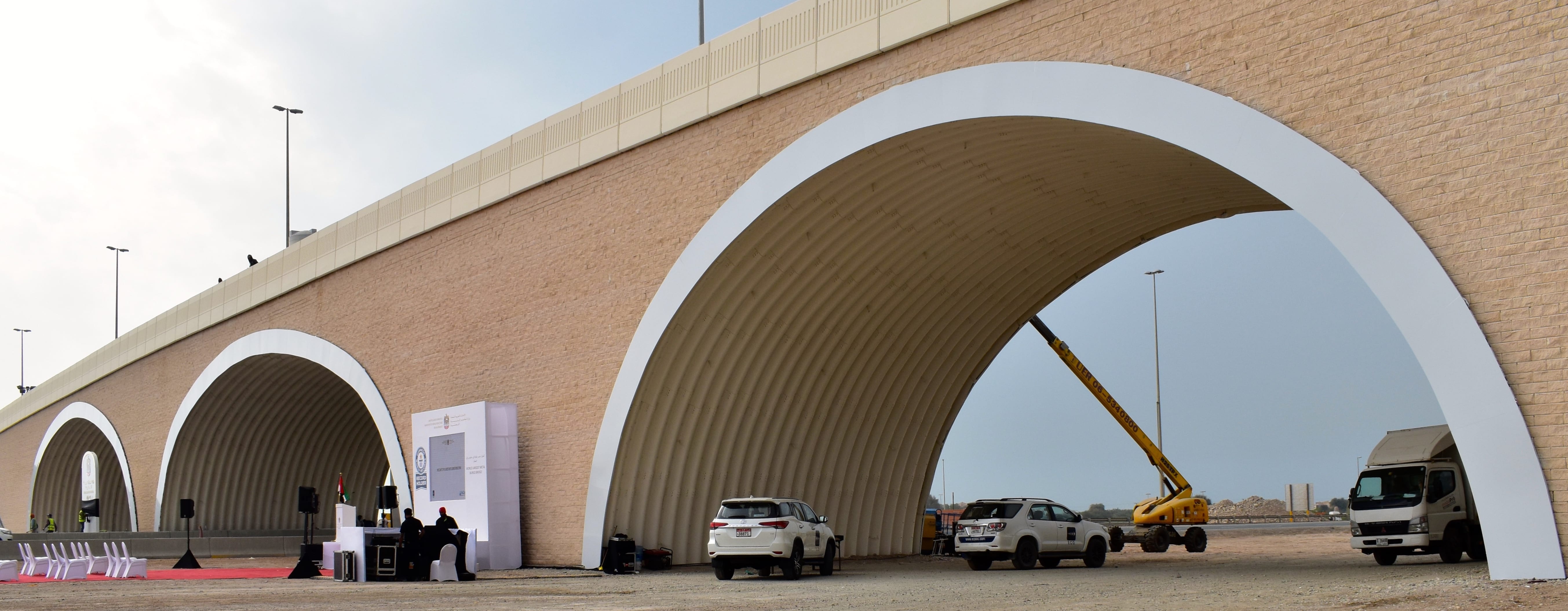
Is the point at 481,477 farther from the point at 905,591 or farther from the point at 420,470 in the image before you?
the point at 905,591

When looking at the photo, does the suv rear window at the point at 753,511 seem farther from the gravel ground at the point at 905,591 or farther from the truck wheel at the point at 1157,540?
the truck wheel at the point at 1157,540

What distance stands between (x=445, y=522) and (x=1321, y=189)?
42.1 feet

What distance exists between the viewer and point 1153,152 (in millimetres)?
14586

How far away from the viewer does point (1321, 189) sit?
11.2 meters

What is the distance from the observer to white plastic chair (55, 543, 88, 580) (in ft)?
→ 67.2

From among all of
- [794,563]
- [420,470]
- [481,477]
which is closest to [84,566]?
[420,470]

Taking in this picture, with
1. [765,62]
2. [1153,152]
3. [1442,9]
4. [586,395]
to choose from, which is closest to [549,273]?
[586,395]

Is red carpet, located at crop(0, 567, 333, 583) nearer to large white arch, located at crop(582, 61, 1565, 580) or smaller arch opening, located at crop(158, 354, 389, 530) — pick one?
smaller arch opening, located at crop(158, 354, 389, 530)

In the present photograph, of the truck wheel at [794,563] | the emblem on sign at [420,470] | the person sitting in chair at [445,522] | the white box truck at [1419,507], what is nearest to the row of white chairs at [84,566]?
the emblem on sign at [420,470]

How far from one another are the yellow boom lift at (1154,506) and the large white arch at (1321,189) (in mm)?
12498

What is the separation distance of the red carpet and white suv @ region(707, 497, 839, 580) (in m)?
7.94

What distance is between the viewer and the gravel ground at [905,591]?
10836 mm

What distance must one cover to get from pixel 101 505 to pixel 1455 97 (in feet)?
175

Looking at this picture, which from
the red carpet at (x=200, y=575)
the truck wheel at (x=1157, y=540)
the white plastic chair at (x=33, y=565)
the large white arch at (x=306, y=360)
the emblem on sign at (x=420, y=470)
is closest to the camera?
the red carpet at (x=200, y=575)
